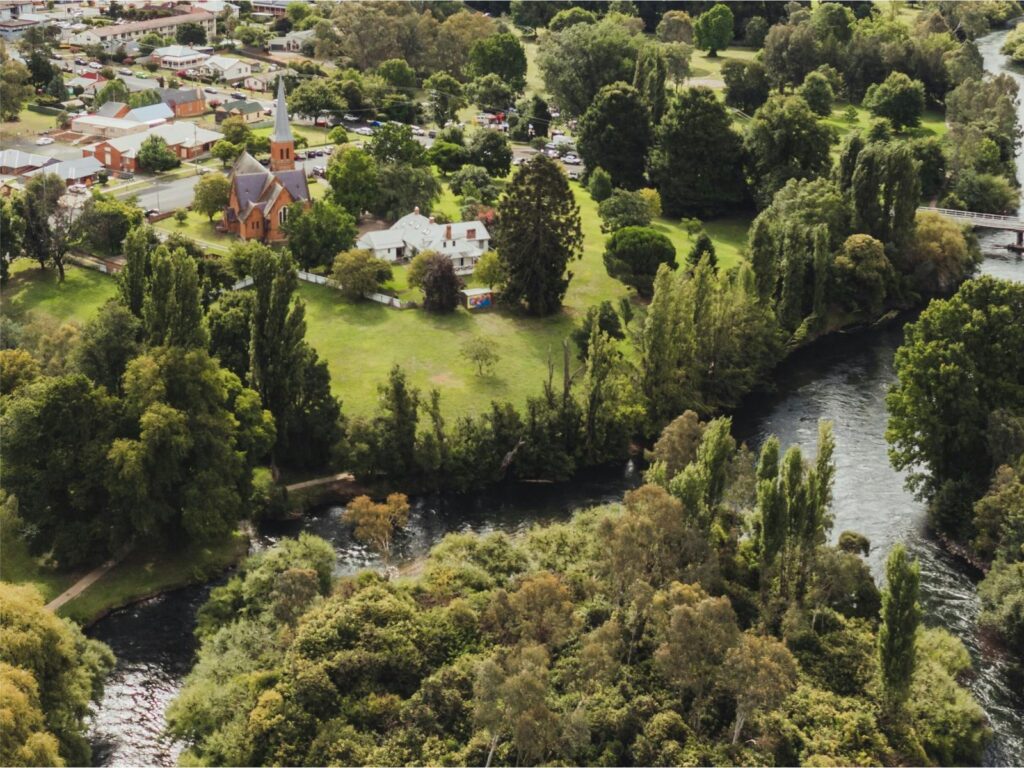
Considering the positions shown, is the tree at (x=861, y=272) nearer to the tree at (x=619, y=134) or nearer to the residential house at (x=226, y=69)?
the tree at (x=619, y=134)

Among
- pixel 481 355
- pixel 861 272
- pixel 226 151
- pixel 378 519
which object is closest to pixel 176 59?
pixel 226 151

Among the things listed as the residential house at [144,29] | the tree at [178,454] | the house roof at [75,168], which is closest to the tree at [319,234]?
the house roof at [75,168]

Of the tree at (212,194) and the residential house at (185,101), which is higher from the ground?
the residential house at (185,101)

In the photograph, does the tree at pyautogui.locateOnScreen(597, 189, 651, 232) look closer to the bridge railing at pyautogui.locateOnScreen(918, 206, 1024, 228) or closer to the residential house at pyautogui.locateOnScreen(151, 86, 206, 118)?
the bridge railing at pyautogui.locateOnScreen(918, 206, 1024, 228)

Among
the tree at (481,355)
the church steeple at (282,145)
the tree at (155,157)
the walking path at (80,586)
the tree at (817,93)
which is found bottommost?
the walking path at (80,586)

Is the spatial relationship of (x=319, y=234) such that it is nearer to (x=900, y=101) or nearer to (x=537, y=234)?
(x=537, y=234)

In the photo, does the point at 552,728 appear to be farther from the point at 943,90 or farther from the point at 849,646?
the point at 943,90
